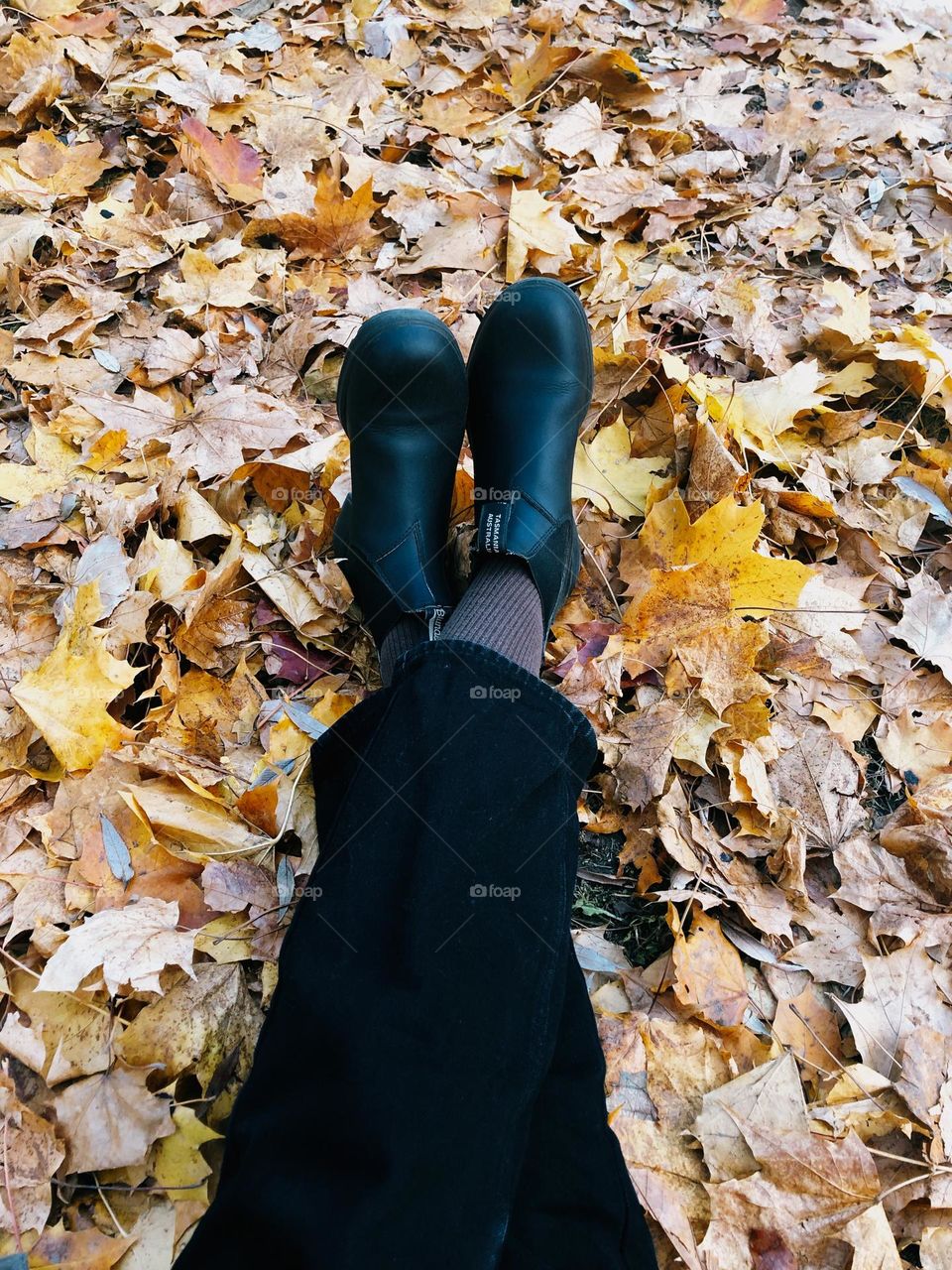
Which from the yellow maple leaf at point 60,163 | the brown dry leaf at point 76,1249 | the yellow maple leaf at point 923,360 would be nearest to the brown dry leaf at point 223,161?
the yellow maple leaf at point 60,163

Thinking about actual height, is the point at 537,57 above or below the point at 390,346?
above

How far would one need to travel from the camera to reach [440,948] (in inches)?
31.7

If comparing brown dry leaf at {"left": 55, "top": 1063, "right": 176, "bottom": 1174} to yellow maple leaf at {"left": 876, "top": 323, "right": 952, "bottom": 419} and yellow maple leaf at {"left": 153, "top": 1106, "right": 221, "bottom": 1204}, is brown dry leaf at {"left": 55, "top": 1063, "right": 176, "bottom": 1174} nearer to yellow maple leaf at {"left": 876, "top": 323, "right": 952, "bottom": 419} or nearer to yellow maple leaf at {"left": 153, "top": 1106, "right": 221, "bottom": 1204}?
yellow maple leaf at {"left": 153, "top": 1106, "right": 221, "bottom": 1204}

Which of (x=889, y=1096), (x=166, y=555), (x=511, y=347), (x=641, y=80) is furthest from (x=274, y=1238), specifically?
(x=641, y=80)

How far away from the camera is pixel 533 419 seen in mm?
A: 1502

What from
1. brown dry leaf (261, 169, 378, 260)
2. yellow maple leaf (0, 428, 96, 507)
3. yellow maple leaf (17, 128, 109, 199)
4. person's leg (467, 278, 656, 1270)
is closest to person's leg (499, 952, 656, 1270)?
person's leg (467, 278, 656, 1270)

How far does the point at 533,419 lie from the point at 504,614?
0.43 meters

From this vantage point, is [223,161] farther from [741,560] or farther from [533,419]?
[741,560]

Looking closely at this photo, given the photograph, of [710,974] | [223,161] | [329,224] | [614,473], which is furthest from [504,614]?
[223,161]

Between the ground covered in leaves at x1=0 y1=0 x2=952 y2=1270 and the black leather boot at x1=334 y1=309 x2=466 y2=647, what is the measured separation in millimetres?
81

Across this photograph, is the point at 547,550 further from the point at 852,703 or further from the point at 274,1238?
the point at 274,1238

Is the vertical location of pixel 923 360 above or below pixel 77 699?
above

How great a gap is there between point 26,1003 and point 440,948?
23.0 inches

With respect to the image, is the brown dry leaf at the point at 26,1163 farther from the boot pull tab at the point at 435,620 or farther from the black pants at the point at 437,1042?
the boot pull tab at the point at 435,620
